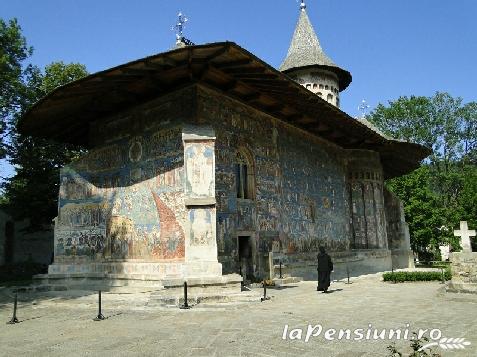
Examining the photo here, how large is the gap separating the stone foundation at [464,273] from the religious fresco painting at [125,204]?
6.56m

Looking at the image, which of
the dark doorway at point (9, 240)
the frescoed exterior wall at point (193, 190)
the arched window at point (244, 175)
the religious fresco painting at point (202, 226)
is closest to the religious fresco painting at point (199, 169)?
the frescoed exterior wall at point (193, 190)

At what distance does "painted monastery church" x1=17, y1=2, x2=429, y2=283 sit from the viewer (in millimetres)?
10734

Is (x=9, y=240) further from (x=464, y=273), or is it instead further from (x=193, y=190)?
(x=464, y=273)

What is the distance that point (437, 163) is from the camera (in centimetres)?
3850

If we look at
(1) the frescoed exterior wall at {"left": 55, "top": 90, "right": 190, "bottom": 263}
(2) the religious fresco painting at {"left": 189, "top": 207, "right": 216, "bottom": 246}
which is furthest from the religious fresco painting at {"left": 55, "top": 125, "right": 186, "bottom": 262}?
(2) the religious fresco painting at {"left": 189, "top": 207, "right": 216, "bottom": 246}

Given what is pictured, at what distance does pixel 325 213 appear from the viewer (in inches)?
707

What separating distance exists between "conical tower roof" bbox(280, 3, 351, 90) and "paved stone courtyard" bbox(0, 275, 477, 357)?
1749cm

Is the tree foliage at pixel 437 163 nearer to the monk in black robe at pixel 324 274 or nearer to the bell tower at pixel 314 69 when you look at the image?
the bell tower at pixel 314 69

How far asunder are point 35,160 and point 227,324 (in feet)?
57.9

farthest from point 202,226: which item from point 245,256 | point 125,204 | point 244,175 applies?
point 125,204

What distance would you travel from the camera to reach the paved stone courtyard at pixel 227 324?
17.0ft

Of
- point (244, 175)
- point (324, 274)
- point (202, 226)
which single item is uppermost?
point (244, 175)

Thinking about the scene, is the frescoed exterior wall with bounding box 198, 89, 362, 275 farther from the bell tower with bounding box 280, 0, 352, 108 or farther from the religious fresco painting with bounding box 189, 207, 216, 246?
the bell tower with bounding box 280, 0, 352, 108

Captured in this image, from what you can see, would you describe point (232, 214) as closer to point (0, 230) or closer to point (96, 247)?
point (96, 247)
